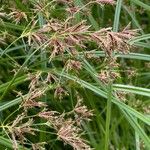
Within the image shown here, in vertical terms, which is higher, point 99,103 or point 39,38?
point 39,38

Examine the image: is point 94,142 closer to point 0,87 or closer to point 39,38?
point 0,87

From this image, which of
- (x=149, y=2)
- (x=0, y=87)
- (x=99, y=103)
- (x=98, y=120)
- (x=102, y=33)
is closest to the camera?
(x=102, y=33)

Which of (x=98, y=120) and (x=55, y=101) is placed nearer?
(x=98, y=120)

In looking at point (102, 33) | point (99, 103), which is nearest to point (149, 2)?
point (99, 103)

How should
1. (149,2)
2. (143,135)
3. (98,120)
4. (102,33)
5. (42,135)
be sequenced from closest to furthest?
(102,33) → (143,135) → (42,135) → (98,120) → (149,2)

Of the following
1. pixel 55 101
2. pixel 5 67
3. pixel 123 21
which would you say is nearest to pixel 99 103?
pixel 55 101

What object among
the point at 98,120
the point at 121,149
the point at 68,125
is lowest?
the point at 121,149

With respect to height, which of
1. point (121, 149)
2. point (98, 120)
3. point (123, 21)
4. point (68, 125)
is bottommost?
point (121, 149)

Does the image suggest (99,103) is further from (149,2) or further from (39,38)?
(39,38)

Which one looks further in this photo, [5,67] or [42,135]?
[5,67]
